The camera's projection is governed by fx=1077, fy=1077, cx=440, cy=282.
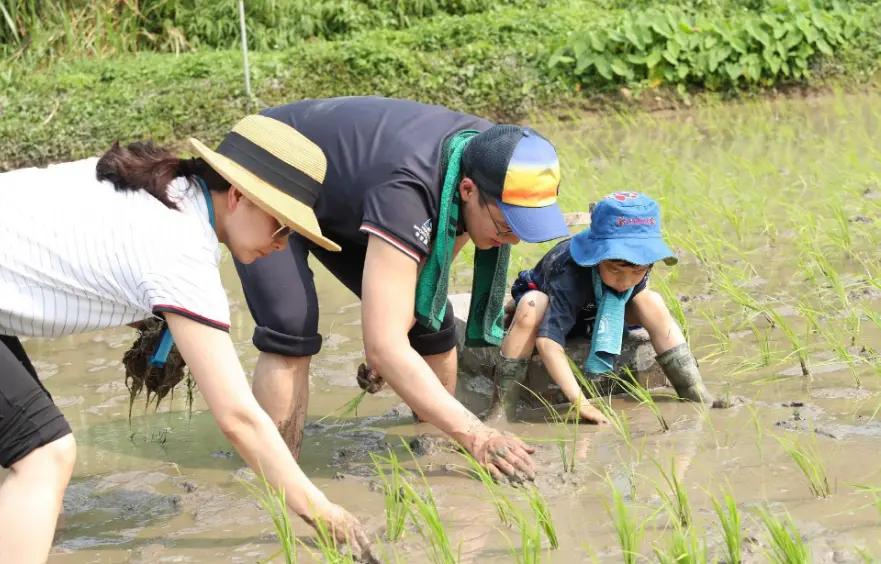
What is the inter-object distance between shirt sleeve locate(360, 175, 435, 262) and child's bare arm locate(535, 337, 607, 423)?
723mm

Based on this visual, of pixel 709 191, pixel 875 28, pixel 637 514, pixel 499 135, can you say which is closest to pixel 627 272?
pixel 499 135

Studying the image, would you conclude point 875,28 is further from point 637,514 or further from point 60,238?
point 60,238

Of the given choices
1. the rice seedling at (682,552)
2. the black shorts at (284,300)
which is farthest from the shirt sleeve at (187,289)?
the rice seedling at (682,552)

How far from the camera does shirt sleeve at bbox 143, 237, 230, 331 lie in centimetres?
215

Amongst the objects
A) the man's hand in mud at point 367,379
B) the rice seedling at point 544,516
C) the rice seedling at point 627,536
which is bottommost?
the man's hand in mud at point 367,379

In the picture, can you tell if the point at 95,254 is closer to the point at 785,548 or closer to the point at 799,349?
the point at 785,548

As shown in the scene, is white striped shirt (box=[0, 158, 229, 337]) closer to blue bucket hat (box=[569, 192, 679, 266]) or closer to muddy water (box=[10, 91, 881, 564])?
muddy water (box=[10, 91, 881, 564])

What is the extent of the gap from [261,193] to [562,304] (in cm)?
148

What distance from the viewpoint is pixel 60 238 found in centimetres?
223

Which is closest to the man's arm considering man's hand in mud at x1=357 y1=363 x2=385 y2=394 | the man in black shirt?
the man in black shirt

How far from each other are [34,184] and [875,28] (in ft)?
28.4

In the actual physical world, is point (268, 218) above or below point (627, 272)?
above

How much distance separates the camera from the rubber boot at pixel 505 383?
3488mm

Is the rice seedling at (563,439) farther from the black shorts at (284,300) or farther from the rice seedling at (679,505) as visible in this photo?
the black shorts at (284,300)
